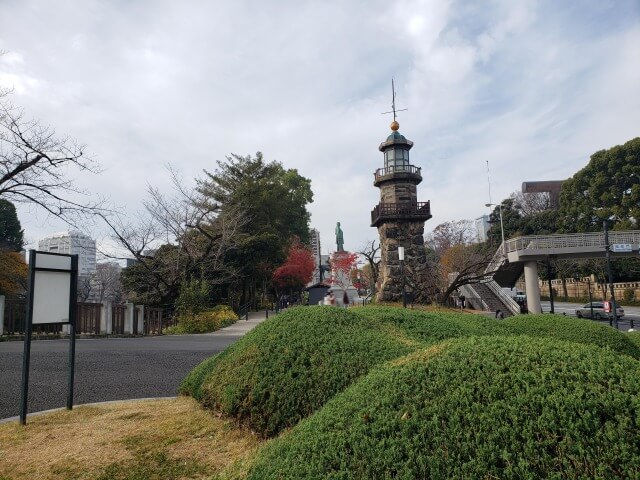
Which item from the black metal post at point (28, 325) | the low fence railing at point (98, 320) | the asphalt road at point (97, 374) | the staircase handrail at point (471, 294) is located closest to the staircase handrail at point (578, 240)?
the staircase handrail at point (471, 294)

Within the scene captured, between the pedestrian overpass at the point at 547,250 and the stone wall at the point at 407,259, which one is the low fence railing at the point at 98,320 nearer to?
the stone wall at the point at 407,259

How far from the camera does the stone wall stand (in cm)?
2352

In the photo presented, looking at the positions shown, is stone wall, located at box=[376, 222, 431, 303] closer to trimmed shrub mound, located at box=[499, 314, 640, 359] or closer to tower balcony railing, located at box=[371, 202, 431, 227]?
tower balcony railing, located at box=[371, 202, 431, 227]

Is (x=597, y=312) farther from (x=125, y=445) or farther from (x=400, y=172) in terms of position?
(x=125, y=445)

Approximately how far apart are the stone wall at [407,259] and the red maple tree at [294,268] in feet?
33.7

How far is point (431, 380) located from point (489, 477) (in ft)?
1.97

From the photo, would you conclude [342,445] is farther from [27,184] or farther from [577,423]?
[27,184]

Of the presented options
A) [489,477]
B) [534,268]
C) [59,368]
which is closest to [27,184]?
[59,368]

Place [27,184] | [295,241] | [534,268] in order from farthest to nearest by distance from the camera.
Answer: [295,241]
[534,268]
[27,184]

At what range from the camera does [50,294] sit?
519 centimetres

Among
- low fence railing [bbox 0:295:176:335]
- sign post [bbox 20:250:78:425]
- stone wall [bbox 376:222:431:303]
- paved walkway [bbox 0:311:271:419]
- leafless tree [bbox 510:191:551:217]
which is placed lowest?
paved walkway [bbox 0:311:271:419]

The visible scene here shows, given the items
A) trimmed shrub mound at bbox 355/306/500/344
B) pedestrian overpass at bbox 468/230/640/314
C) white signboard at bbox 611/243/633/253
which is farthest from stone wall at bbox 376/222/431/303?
trimmed shrub mound at bbox 355/306/500/344

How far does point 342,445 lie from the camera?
2.07 meters

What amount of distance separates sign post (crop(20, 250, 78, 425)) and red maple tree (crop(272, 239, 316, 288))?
2557cm
